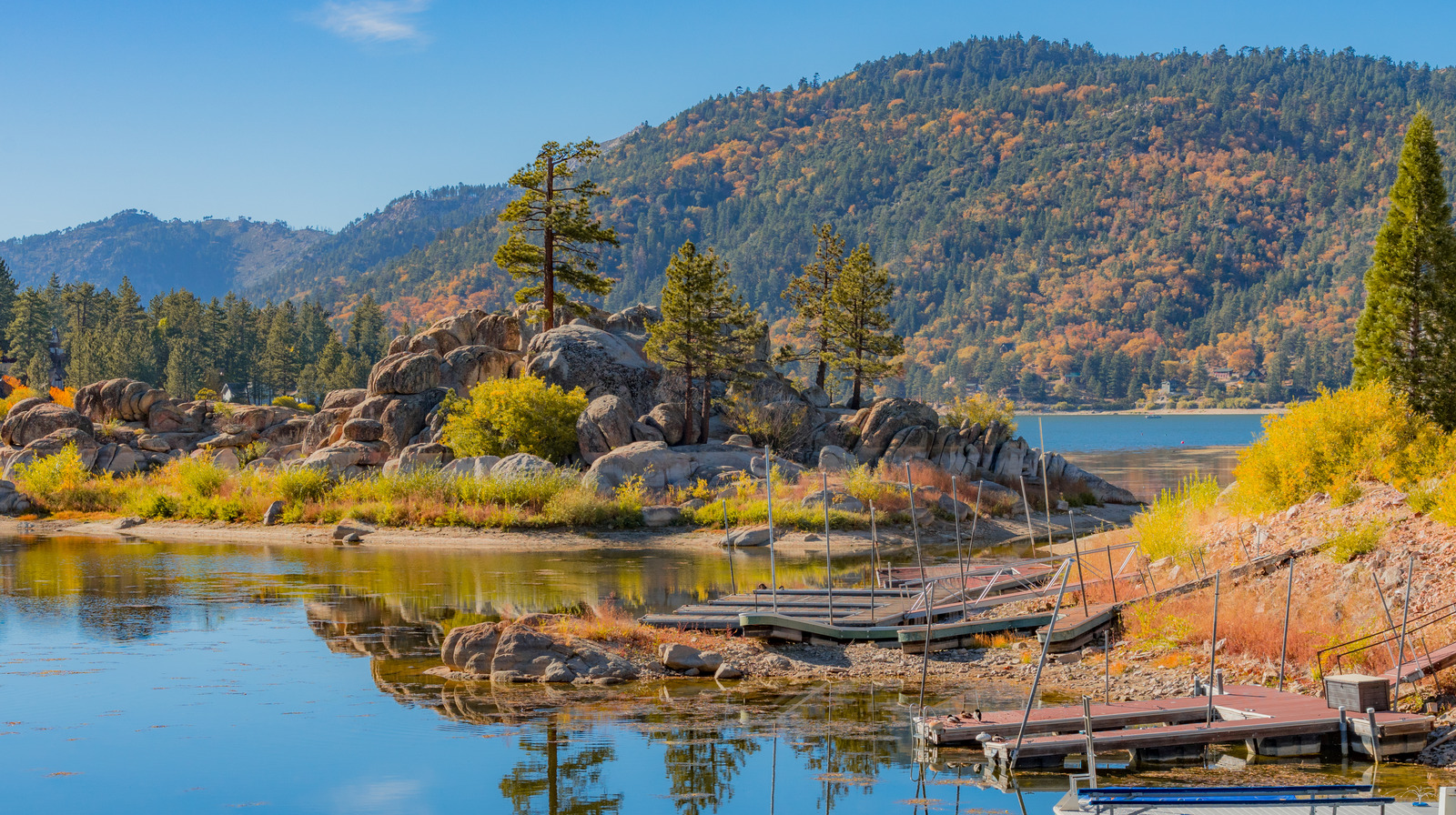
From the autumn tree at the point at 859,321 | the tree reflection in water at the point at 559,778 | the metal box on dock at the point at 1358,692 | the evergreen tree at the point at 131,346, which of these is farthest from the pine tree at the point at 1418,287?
the evergreen tree at the point at 131,346

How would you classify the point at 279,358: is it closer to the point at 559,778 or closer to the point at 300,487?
the point at 300,487

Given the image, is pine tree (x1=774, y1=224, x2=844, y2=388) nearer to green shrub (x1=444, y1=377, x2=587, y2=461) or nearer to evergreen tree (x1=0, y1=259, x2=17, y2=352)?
green shrub (x1=444, y1=377, x2=587, y2=461)

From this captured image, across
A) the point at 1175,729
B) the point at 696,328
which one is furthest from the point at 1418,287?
the point at 696,328

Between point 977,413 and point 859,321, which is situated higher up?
point 859,321

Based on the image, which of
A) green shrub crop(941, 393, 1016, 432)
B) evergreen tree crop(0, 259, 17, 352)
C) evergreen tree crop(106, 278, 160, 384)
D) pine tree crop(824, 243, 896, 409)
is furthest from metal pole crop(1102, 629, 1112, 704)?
evergreen tree crop(0, 259, 17, 352)

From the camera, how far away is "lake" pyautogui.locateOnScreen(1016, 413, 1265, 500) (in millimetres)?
75625

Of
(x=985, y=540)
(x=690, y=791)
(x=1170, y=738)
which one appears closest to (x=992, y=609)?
(x=1170, y=738)

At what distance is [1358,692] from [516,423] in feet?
122

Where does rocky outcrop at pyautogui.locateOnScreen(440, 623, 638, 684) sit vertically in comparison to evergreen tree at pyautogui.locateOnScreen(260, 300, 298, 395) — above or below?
below

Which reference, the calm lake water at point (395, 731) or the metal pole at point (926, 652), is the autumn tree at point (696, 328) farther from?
the metal pole at point (926, 652)

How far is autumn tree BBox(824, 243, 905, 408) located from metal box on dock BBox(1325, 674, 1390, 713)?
140ft

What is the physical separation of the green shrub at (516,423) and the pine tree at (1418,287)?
30.1 metres

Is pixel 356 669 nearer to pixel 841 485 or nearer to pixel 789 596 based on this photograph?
pixel 789 596

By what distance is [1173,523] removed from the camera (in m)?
26.3
